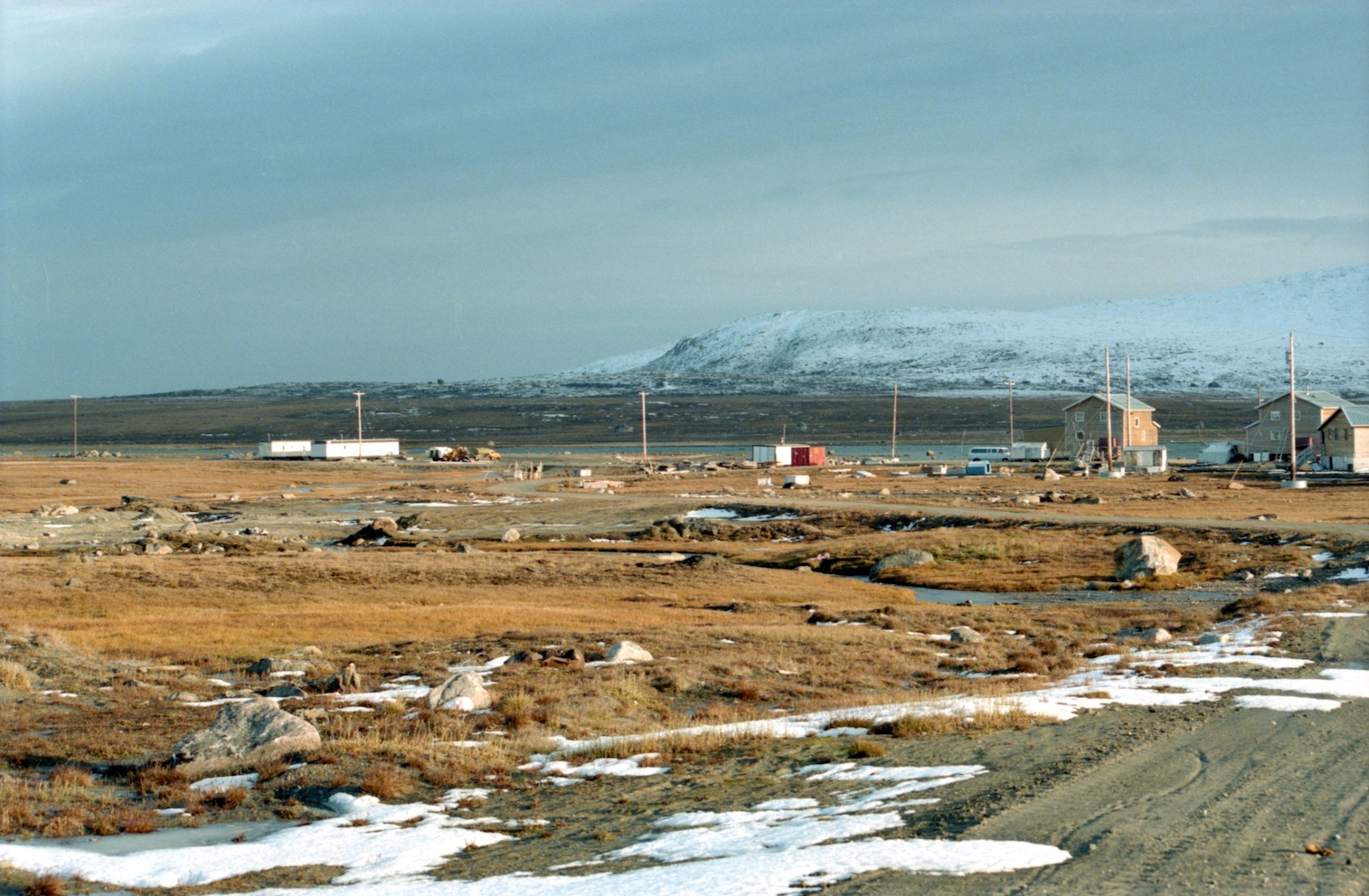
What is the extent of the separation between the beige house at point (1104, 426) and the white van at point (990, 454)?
7.25 meters

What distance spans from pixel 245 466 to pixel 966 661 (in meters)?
115

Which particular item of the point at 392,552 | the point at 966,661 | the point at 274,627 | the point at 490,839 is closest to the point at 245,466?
the point at 392,552

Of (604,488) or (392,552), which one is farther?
(604,488)

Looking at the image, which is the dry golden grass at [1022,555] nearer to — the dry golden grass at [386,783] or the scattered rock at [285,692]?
the scattered rock at [285,692]

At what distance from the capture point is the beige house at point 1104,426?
107 meters

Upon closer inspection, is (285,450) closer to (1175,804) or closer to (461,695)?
(461,695)

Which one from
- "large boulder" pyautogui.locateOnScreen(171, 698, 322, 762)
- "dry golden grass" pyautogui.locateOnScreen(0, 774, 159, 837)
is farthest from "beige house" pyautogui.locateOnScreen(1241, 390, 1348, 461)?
"dry golden grass" pyautogui.locateOnScreen(0, 774, 159, 837)

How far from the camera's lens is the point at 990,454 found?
4692 inches

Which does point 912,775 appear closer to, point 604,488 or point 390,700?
point 390,700

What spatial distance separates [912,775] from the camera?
1291cm

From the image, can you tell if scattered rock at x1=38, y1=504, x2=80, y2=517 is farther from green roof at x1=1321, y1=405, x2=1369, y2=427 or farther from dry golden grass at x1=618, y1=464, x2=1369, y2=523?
green roof at x1=1321, y1=405, x2=1369, y2=427

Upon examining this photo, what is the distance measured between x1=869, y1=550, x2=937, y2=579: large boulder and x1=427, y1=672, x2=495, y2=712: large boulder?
30.7 meters

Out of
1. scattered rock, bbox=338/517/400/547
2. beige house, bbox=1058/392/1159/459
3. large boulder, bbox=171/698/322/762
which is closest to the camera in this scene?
large boulder, bbox=171/698/322/762

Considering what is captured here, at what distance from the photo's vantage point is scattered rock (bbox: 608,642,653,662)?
22.7m
